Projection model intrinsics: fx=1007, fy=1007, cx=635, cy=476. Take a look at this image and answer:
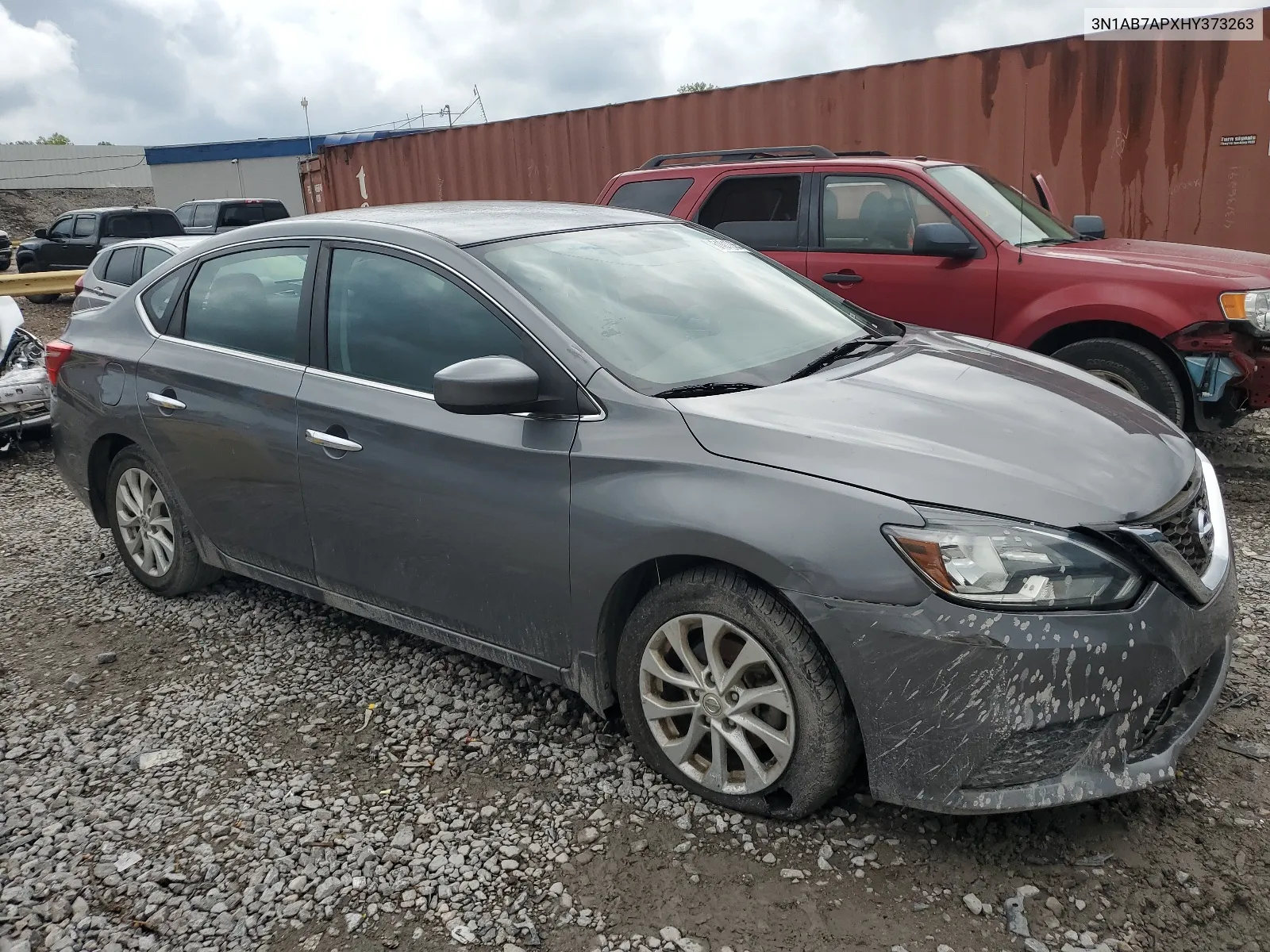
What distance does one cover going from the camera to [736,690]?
2643 millimetres

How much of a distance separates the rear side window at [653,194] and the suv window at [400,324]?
3733 millimetres

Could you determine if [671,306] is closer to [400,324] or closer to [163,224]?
[400,324]

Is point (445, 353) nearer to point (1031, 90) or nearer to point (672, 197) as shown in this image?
point (672, 197)

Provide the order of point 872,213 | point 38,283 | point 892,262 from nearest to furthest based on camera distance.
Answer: point 892,262, point 872,213, point 38,283

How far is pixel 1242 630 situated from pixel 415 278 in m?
3.17

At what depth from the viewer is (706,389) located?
2.87m

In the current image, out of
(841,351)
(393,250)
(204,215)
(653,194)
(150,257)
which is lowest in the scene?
(841,351)

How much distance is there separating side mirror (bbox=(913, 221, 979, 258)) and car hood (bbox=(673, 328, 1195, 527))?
2.88 m

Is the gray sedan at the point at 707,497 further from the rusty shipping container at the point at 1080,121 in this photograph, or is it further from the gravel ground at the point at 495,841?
the rusty shipping container at the point at 1080,121

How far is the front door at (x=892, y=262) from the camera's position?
5.93m

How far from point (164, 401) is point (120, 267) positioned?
654 centimetres

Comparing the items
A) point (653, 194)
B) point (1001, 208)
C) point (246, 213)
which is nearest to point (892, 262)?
point (1001, 208)

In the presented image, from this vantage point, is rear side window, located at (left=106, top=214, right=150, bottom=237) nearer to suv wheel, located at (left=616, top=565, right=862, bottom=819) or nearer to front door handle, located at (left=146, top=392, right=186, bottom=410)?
front door handle, located at (left=146, top=392, right=186, bottom=410)

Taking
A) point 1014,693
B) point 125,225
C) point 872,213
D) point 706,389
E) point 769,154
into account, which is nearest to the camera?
point 1014,693
